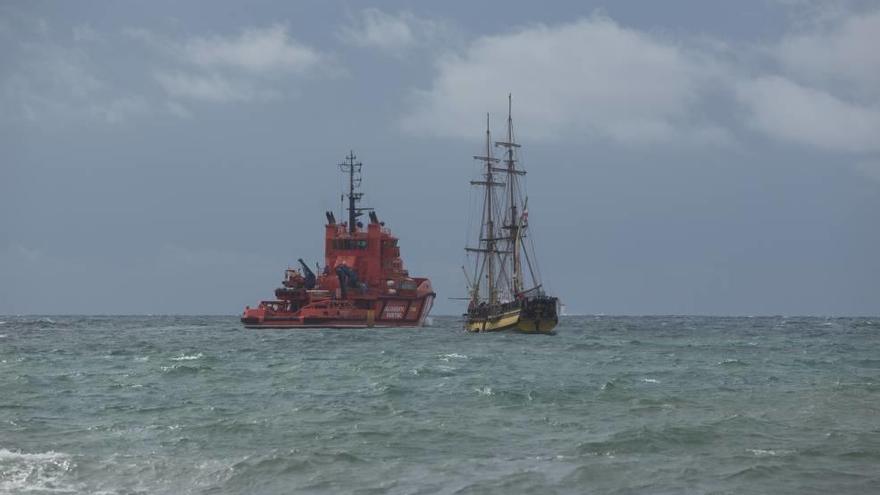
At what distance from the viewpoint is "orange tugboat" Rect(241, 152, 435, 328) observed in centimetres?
9144

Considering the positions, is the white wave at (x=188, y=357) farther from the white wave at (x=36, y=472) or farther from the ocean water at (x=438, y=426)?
the white wave at (x=36, y=472)

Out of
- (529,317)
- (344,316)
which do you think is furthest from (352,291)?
(529,317)

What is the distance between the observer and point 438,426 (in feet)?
90.2

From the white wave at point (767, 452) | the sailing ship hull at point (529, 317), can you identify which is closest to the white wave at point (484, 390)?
the white wave at point (767, 452)

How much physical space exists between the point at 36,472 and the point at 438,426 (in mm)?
10300

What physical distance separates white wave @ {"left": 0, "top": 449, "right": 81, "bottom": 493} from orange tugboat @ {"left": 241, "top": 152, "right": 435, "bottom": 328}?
66.7 meters

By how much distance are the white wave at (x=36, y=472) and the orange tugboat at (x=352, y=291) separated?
66.7 meters

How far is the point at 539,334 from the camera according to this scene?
275 feet

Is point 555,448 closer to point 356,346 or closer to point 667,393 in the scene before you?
point 667,393

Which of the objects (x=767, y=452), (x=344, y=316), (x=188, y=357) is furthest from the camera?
(x=344, y=316)

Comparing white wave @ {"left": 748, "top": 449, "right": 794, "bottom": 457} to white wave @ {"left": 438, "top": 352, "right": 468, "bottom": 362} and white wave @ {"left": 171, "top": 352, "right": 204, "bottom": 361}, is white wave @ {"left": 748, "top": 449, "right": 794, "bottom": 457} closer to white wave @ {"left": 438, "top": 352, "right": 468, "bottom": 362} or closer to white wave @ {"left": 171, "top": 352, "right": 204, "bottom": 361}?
white wave @ {"left": 438, "top": 352, "right": 468, "bottom": 362}

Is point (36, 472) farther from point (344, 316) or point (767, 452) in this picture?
point (344, 316)

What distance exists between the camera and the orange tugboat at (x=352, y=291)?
91438 mm

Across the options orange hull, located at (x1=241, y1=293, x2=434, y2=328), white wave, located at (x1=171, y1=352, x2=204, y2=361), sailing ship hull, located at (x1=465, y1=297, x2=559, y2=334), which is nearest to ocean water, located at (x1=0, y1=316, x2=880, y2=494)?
white wave, located at (x1=171, y1=352, x2=204, y2=361)
